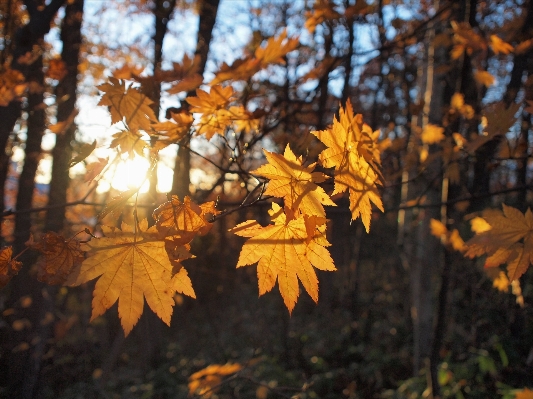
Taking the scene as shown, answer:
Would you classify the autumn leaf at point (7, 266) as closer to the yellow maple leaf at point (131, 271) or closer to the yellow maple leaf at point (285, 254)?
the yellow maple leaf at point (131, 271)

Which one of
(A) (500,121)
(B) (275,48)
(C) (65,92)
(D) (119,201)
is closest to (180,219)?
(D) (119,201)

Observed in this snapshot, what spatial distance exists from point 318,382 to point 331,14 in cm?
480

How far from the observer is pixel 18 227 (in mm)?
4992

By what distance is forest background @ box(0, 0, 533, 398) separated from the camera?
112cm

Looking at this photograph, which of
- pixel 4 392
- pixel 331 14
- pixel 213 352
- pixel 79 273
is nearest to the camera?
pixel 79 273

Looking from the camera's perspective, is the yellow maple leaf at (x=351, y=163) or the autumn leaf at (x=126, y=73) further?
the autumn leaf at (x=126, y=73)

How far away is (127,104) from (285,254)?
0.88 metres

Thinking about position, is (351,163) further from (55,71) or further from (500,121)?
(55,71)

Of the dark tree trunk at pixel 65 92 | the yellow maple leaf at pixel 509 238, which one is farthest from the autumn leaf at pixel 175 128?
the dark tree trunk at pixel 65 92

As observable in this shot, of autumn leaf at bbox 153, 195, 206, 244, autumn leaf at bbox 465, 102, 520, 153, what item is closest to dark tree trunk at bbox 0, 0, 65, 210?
autumn leaf at bbox 153, 195, 206, 244

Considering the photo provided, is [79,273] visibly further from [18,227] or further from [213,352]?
[213,352]

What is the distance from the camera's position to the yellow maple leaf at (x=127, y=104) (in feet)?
4.82

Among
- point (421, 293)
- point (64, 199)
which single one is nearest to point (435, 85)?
point (421, 293)

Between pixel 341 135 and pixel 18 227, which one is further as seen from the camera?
pixel 18 227
